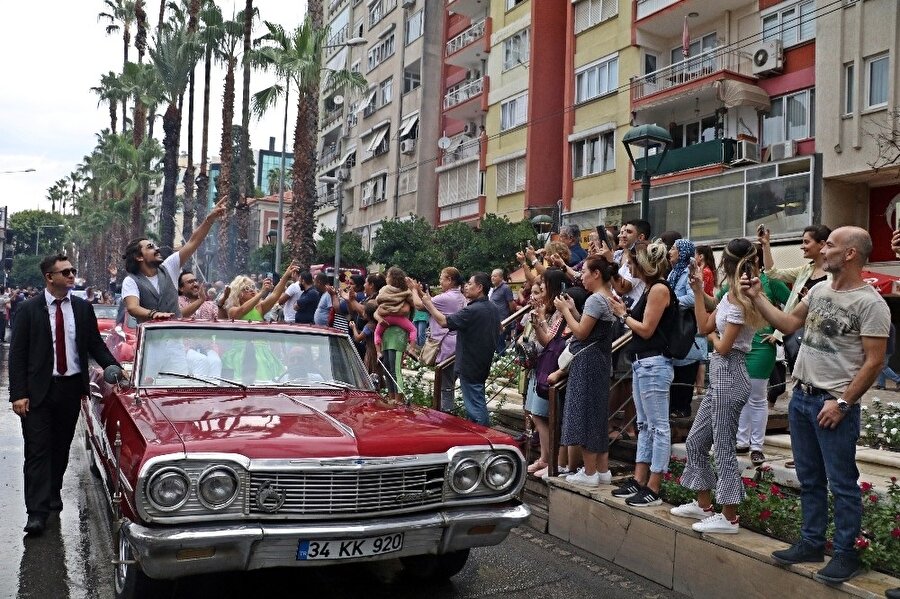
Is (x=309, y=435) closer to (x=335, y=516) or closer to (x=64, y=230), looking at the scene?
(x=335, y=516)

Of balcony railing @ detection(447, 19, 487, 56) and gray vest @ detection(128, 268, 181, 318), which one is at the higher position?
balcony railing @ detection(447, 19, 487, 56)

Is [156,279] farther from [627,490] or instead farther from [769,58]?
[769,58]

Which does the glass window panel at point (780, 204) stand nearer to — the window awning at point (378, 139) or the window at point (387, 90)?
the window at point (387, 90)

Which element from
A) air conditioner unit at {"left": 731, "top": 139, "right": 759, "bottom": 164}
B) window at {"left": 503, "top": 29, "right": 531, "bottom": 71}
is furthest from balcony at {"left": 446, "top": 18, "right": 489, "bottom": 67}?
air conditioner unit at {"left": 731, "top": 139, "right": 759, "bottom": 164}

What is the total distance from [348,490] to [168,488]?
0.87 m

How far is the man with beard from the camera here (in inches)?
288

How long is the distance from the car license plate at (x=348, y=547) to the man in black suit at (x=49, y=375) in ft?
9.82

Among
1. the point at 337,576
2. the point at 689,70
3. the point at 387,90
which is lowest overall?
the point at 337,576

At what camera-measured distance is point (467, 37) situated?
37.1 m

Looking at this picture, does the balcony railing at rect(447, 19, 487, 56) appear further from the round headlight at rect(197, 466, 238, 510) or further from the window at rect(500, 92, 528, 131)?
the round headlight at rect(197, 466, 238, 510)

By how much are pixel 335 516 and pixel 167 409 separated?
1.30m

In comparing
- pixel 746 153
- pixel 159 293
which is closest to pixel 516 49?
pixel 746 153

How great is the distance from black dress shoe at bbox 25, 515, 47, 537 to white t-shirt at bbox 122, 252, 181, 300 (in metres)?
2.02

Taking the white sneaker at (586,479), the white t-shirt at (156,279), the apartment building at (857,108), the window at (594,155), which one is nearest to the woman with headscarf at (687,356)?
the white sneaker at (586,479)
